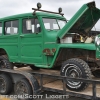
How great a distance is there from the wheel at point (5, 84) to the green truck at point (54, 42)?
0.72 meters

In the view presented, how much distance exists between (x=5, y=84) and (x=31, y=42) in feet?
4.79

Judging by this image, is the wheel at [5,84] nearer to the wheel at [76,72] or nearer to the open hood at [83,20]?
the wheel at [76,72]

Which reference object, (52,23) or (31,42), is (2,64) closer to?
(31,42)

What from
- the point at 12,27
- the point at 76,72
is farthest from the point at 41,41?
the point at 76,72

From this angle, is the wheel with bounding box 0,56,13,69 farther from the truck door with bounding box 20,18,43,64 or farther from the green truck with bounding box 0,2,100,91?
the truck door with bounding box 20,18,43,64

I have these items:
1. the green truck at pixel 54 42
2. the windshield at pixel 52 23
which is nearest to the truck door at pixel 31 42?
the green truck at pixel 54 42

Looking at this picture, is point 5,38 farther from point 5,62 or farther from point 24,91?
point 24,91

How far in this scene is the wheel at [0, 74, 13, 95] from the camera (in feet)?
18.2

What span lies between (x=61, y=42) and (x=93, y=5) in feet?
4.15

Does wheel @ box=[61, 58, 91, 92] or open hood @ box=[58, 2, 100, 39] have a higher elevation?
open hood @ box=[58, 2, 100, 39]

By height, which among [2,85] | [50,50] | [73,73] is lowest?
[2,85]

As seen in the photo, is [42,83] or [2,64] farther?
[2,64]

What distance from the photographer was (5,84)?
18.3 feet

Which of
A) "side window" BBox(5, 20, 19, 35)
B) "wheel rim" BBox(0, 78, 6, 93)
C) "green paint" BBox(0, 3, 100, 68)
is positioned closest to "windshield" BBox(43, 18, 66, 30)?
"green paint" BBox(0, 3, 100, 68)
